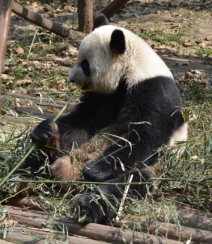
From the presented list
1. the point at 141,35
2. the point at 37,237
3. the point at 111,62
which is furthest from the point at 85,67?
the point at 141,35

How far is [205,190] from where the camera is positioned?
4.06m

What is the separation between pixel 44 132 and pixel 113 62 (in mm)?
928

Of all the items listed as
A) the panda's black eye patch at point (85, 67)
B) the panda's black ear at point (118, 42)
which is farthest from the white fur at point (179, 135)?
the panda's black eye patch at point (85, 67)

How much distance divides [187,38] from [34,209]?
6.16 meters

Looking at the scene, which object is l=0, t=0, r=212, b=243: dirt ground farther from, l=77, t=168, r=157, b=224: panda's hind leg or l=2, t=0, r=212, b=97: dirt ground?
l=77, t=168, r=157, b=224: panda's hind leg

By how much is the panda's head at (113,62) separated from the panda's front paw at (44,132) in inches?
24.1

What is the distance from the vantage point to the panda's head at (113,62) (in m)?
4.45

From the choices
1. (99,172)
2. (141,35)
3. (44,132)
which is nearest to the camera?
(99,172)

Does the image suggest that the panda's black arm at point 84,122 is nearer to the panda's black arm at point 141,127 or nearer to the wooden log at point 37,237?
the panda's black arm at point 141,127

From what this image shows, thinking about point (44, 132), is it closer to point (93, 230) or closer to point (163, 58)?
point (93, 230)

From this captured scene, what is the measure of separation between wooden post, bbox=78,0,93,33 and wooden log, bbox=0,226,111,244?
19.3 ft

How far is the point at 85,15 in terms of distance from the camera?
8812 millimetres

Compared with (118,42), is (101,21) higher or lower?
higher

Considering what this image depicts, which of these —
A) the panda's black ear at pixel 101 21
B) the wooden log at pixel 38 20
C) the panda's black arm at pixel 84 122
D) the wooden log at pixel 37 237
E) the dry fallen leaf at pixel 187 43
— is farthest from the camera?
the dry fallen leaf at pixel 187 43
